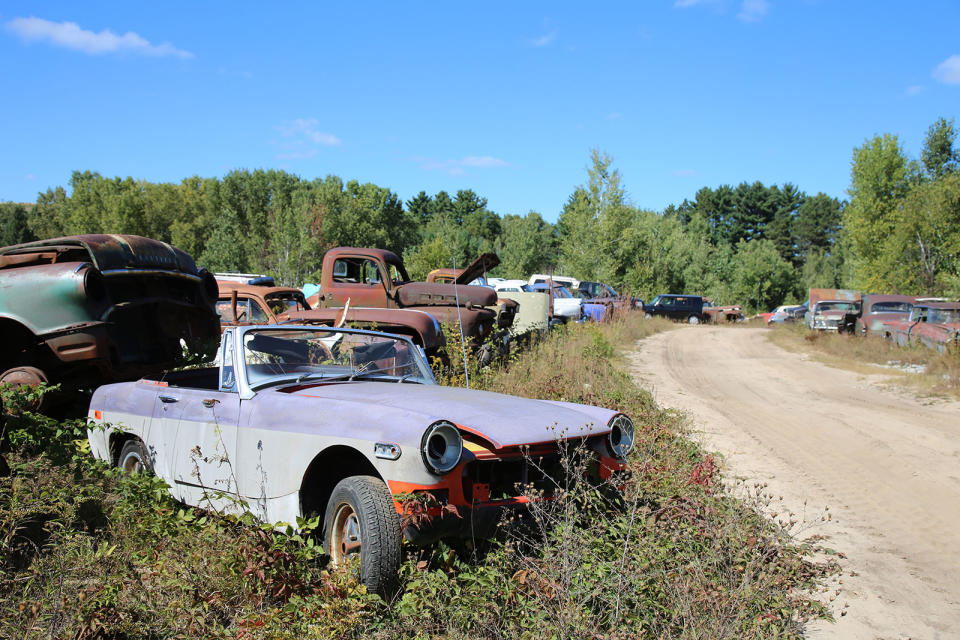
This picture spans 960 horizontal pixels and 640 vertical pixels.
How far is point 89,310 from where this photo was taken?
6629 mm

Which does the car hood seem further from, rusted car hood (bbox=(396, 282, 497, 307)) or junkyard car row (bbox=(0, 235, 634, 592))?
junkyard car row (bbox=(0, 235, 634, 592))

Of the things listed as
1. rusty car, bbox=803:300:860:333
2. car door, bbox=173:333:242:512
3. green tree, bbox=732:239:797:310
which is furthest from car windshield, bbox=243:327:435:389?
green tree, bbox=732:239:797:310

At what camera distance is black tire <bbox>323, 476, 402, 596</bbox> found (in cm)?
334

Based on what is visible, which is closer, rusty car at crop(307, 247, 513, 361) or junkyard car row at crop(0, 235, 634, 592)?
junkyard car row at crop(0, 235, 634, 592)

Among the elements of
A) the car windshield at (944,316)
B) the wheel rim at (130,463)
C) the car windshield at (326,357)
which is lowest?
the wheel rim at (130,463)

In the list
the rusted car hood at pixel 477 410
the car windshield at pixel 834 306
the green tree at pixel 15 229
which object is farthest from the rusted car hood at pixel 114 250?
the green tree at pixel 15 229

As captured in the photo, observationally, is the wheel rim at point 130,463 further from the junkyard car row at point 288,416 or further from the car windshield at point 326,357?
the car windshield at point 326,357

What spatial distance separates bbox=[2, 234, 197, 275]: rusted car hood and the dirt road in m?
6.57

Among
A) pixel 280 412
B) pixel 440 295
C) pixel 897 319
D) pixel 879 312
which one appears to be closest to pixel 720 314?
pixel 879 312

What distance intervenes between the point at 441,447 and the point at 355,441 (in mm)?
460

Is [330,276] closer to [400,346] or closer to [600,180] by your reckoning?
[400,346]

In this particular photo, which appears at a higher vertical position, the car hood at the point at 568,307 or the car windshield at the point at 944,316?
the car hood at the point at 568,307

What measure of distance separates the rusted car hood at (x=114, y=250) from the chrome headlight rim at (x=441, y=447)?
4.95 metres

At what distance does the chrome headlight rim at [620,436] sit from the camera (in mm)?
4332
